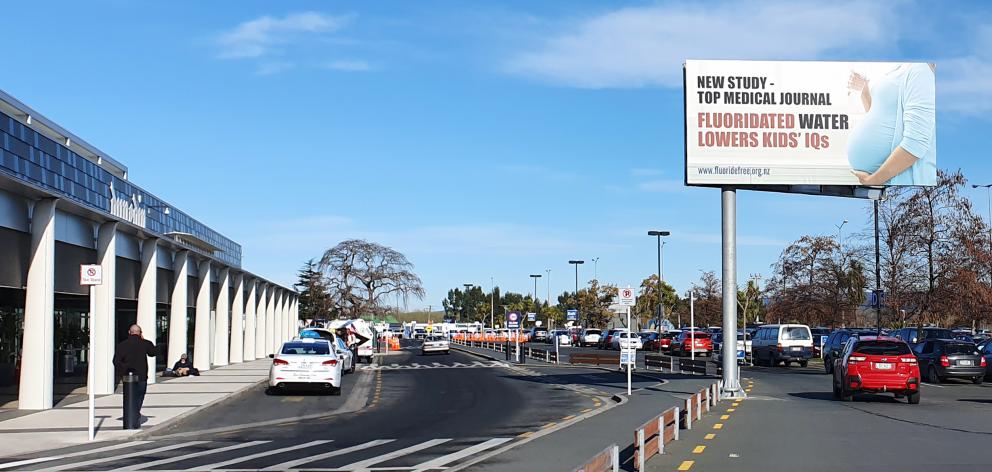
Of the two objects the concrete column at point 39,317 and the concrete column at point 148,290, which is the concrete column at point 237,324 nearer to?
the concrete column at point 148,290

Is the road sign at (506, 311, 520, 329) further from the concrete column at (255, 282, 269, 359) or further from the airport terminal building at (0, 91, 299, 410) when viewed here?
the concrete column at (255, 282, 269, 359)

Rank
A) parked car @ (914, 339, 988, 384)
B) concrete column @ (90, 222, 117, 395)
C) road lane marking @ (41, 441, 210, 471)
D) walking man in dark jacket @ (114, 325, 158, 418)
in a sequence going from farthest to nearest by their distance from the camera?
parked car @ (914, 339, 988, 384)
concrete column @ (90, 222, 117, 395)
walking man in dark jacket @ (114, 325, 158, 418)
road lane marking @ (41, 441, 210, 471)

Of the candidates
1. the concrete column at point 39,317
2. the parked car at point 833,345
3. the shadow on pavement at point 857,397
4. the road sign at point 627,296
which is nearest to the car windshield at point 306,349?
the concrete column at point 39,317

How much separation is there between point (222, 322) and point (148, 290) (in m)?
13.7

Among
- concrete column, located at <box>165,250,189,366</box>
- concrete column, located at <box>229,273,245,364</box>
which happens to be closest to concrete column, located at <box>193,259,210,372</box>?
concrete column, located at <box>165,250,189,366</box>

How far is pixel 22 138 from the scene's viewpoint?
4153cm

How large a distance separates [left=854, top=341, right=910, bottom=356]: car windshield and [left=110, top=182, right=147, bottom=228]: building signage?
1619 inches

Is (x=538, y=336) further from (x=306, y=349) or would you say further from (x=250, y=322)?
(x=306, y=349)

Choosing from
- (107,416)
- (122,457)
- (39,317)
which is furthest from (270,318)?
(122,457)

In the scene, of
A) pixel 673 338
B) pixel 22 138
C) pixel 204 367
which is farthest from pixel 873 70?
pixel 673 338

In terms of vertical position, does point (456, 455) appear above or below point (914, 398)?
above

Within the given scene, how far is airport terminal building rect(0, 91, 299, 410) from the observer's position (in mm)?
20797

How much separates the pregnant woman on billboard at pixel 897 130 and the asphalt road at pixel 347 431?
400 inches

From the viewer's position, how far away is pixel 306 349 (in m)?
27.7
